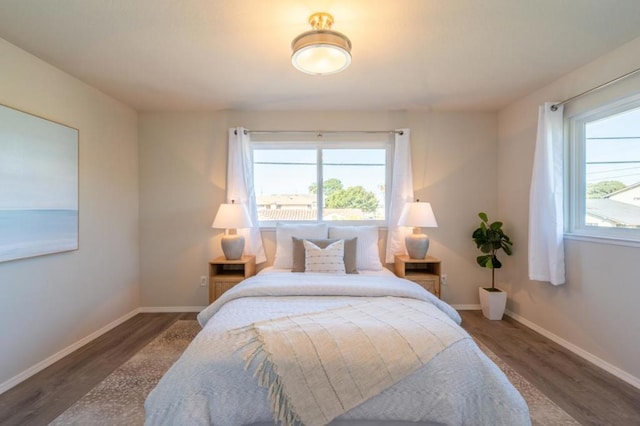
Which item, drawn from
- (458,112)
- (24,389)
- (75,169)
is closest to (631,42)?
(458,112)

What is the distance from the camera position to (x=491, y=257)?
10.6 feet

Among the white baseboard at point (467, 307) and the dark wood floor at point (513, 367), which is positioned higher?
the white baseboard at point (467, 307)

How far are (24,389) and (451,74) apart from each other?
4.14m

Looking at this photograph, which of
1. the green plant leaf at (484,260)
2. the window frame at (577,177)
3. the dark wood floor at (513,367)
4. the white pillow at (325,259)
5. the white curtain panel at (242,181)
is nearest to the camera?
the dark wood floor at (513,367)

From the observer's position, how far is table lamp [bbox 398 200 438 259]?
3.10 m

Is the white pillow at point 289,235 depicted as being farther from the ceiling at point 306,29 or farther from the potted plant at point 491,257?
the potted plant at point 491,257

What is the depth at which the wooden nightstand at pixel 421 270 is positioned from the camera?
3080 millimetres

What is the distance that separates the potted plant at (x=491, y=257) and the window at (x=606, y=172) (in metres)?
0.68

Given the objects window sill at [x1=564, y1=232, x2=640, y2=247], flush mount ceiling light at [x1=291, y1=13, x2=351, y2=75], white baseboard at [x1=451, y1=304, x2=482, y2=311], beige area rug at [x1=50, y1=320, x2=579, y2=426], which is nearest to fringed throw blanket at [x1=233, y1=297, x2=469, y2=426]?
beige area rug at [x1=50, y1=320, x2=579, y2=426]

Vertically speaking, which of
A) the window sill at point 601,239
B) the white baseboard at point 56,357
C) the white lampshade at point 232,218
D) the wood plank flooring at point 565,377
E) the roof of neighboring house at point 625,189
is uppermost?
the roof of neighboring house at point 625,189

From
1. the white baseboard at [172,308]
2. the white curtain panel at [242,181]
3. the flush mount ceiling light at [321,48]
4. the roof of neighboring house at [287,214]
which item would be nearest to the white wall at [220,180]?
the white baseboard at [172,308]

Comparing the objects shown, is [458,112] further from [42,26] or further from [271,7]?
[42,26]

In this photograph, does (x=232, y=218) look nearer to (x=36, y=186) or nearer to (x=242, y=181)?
(x=242, y=181)

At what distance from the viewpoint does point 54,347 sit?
2383mm
